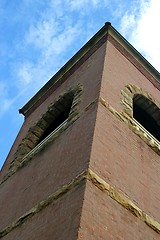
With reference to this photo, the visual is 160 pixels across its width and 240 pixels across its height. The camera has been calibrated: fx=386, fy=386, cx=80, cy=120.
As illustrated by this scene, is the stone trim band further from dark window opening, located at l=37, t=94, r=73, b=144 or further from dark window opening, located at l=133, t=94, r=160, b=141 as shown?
dark window opening, located at l=133, t=94, r=160, b=141

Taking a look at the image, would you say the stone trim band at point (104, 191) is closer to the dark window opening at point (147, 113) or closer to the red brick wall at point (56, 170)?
the red brick wall at point (56, 170)

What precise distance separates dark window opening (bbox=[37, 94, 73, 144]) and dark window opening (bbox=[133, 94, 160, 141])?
1.51 meters

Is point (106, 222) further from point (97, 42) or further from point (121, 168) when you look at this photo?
point (97, 42)

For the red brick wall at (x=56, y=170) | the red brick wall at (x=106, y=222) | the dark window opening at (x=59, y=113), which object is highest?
the dark window opening at (x=59, y=113)

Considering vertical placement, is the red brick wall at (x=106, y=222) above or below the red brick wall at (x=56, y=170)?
below

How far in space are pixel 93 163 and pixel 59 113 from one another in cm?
411

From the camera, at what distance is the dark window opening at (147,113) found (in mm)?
8711

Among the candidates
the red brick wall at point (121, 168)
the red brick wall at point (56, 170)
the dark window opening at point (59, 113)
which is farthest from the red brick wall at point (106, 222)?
the dark window opening at point (59, 113)

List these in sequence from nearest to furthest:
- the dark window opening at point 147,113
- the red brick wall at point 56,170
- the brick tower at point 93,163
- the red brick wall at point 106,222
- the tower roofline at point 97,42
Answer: the red brick wall at point 106,222
the brick tower at point 93,163
the red brick wall at point 56,170
the dark window opening at point 147,113
the tower roofline at point 97,42

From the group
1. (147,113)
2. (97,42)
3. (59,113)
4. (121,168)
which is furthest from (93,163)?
(97,42)

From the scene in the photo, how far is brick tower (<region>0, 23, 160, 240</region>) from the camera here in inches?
179

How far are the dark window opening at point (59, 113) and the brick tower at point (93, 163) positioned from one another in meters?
0.02

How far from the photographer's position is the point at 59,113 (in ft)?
29.5

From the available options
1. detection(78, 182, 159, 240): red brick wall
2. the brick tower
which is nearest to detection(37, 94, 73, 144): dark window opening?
the brick tower
